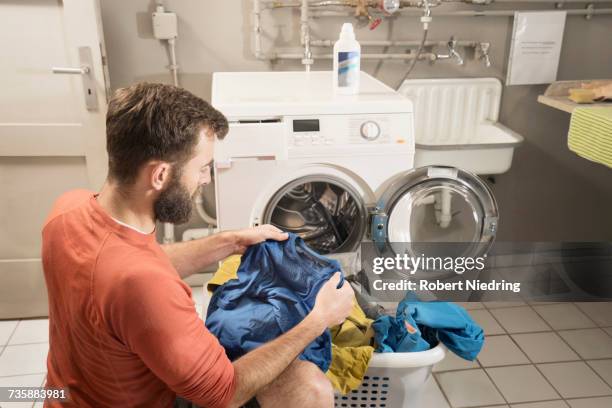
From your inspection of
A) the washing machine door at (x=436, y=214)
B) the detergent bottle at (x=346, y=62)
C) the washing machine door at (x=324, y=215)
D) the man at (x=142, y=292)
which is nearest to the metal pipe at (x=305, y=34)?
the detergent bottle at (x=346, y=62)

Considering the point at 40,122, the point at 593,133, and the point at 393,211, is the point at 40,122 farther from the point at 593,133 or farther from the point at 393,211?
the point at 593,133

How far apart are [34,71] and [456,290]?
199cm

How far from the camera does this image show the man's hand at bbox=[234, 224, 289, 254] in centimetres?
145

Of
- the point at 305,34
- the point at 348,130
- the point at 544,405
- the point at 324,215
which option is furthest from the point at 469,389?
the point at 305,34

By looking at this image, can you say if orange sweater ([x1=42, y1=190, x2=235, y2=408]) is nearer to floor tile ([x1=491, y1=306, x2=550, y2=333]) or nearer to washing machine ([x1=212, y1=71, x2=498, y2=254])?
washing machine ([x1=212, y1=71, x2=498, y2=254])

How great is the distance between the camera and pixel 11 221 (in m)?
2.24

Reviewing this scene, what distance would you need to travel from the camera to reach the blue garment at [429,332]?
1463 mm

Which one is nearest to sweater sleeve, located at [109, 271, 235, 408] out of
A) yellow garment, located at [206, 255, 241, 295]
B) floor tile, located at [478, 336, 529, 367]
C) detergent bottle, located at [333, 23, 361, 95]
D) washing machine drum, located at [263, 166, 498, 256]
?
yellow garment, located at [206, 255, 241, 295]

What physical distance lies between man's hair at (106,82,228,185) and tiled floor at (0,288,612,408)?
2.52 ft

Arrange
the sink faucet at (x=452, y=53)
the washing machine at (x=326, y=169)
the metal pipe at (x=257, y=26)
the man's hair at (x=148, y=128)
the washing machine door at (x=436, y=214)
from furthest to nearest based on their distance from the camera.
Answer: the sink faucet at (x=452, y=53) → the metal pipe at (x=257, y=26) → the washing machine door at (x=436, y=214) → the washing machine at (x=326, y=169) → the man's hair at (x=148, y=128)

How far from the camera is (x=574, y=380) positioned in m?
1.97

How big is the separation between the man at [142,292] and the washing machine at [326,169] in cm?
59

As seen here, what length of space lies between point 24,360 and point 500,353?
191 centimetres

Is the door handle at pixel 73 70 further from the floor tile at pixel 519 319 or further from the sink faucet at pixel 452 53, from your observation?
the floor tile at pixel 519 319
